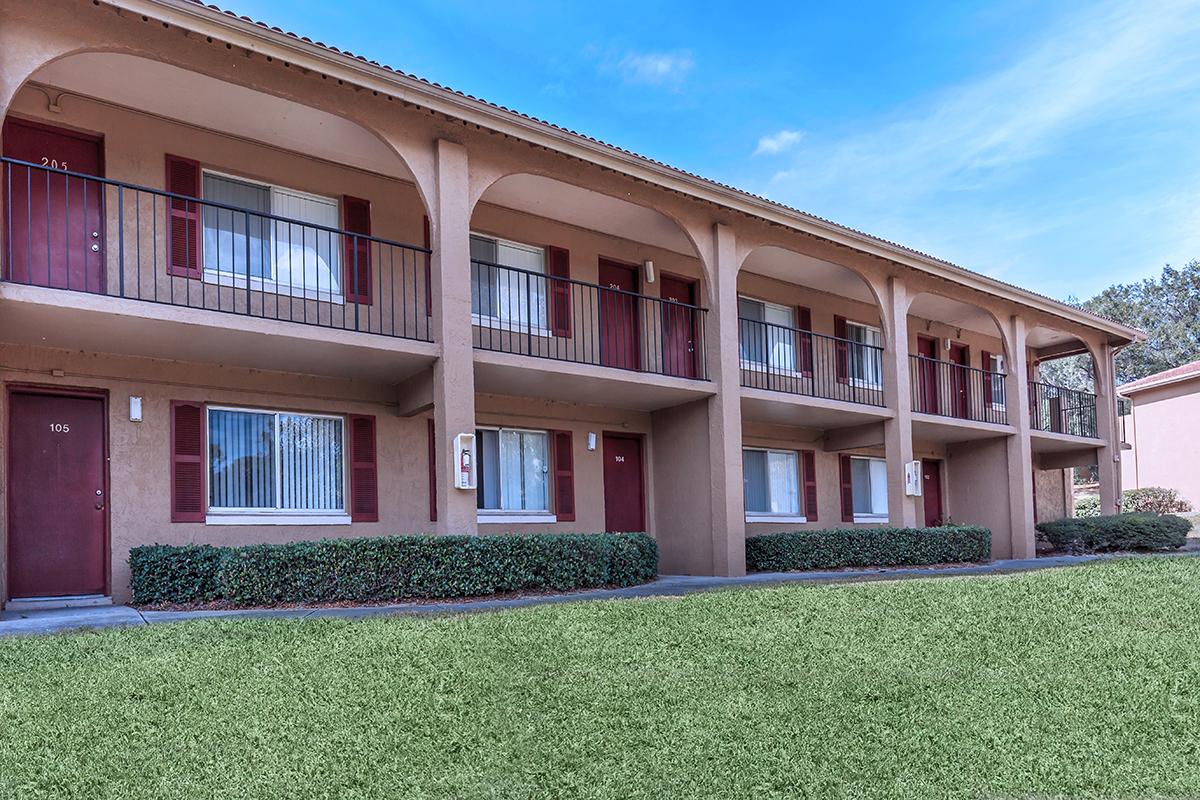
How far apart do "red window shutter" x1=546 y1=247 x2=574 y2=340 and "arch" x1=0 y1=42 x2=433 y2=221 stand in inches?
124

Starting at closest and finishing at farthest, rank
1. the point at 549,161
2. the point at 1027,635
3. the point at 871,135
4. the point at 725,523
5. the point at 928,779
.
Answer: the point at 928,779 < the point at 1027,635 < the point at 549,161 < the point at 725,523 < the point at 871,135

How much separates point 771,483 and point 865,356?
4060mm

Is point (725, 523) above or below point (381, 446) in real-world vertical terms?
below

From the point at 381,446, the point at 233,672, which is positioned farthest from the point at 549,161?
the point at 233,672

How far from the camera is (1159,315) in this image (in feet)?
174

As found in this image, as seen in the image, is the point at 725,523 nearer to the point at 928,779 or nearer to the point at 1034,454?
the point at 928,779

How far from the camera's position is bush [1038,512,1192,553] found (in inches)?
767

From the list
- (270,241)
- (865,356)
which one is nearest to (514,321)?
(270,241)

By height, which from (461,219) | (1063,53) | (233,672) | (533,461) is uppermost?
(1063,53)

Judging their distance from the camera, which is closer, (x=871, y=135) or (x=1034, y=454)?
Result: (x=1034, y=454)

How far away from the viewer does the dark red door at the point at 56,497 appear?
32.0 ft

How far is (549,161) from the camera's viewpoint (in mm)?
11867

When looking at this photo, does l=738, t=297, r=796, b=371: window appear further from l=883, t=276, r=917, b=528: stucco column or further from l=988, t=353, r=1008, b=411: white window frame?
l=988, t=353, r=1008, b=411: white window frame

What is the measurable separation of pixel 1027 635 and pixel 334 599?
21.3ft
